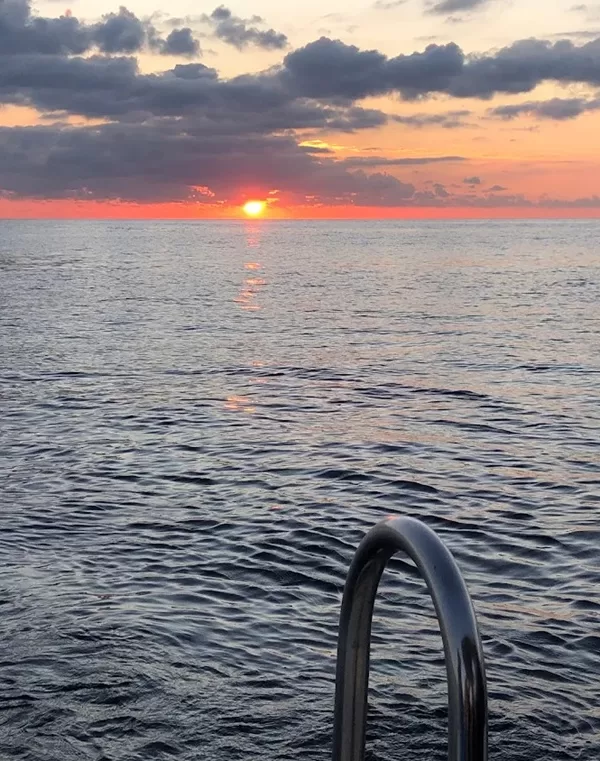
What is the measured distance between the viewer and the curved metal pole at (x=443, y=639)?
2.39 m

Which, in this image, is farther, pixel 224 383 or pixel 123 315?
pixel 123 315

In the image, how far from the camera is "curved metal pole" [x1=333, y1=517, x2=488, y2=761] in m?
2.39

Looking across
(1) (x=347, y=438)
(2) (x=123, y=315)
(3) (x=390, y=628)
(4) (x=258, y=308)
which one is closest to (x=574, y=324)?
(4) (x=258, y=308)

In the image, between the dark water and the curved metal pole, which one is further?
the dark water

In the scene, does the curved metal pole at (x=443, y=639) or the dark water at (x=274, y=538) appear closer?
the curved metal pole at (x=443, y=639)

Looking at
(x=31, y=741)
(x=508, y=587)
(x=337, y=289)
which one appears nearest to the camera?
(x=31, y=741)

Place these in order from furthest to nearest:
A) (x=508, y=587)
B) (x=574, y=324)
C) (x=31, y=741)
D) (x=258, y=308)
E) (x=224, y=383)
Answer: (x=258, y=308) < (x=574, y=324) < (x=224, y=383) < (x=508, y=587) < (x=31, y=741)

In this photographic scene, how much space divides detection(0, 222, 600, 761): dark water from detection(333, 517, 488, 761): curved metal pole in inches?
268

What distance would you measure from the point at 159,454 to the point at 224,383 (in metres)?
10.5

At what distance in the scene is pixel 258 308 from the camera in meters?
62.8

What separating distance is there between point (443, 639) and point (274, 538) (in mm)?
13220

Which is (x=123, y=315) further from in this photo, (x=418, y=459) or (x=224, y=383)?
(x=418, y=459)

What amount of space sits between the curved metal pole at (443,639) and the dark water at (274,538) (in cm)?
681

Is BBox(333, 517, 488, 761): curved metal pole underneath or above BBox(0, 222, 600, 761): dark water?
above
